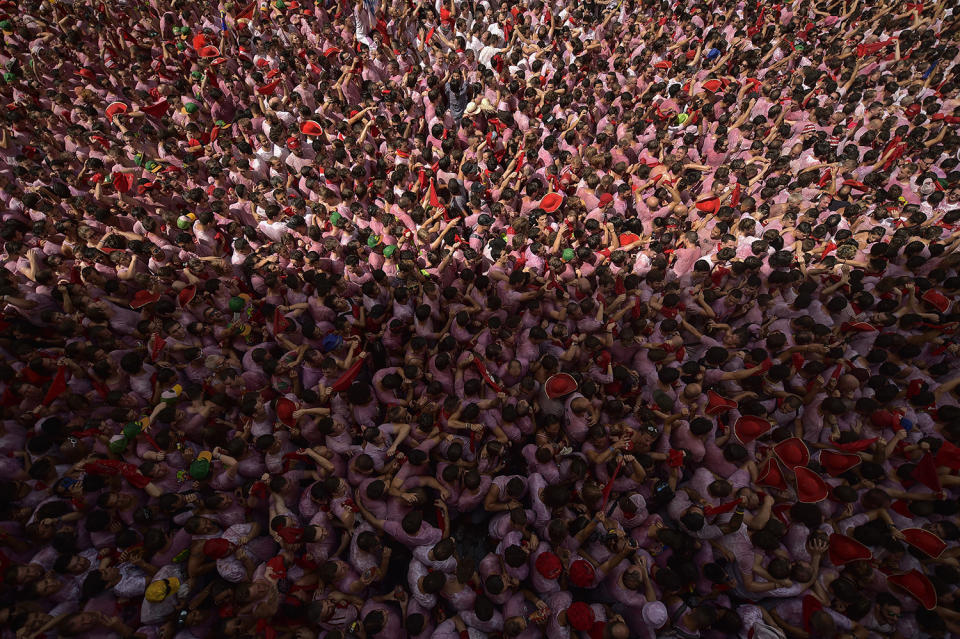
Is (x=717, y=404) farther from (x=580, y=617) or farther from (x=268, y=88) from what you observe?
(x=268, y=88)

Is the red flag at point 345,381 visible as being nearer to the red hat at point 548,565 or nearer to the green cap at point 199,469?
the green cap at point 199,469

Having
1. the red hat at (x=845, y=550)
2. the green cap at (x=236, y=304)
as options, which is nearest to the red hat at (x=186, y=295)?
the green cap at (x=236, y=304)

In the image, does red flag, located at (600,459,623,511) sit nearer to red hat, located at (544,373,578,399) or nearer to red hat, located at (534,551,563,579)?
red hat, located at (534,551,563,579)

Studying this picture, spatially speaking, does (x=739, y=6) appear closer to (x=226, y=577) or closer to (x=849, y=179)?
(x=849, y=179)

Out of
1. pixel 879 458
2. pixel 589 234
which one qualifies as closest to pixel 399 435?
pixel 589 234

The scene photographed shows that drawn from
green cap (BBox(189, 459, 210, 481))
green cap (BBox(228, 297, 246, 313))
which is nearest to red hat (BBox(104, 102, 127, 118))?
green cap (BBox(228, 297, 246, 313))
